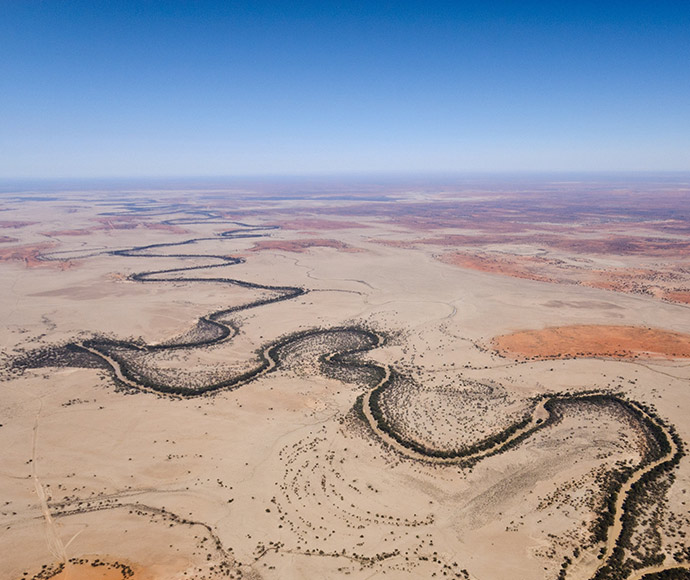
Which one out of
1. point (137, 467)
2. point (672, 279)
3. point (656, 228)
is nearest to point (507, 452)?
point (137, 467)

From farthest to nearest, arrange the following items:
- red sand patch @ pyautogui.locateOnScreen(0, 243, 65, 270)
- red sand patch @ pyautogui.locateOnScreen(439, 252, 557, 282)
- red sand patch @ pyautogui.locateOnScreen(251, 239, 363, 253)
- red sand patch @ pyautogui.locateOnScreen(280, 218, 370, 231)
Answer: red sand patch @ pyautogui.locateOnScreen(280, 218, 370, 231) < red sand patch @ pyautogui.locateOnScreen(251, 239, 363, 253) < red sand patch @ pyautogui.locateOnScreen(0, 243, 65, 270) < red sand patch @ pyautogui.locateOnScreen(439, 252, 557, 282)

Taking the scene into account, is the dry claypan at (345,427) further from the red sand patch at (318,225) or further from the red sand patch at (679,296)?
the red sand patch at (318,225)

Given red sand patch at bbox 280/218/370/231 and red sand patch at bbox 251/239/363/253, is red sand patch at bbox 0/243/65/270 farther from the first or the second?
red sand patch at bbox 280/218/370/231

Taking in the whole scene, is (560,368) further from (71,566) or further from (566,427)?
(71,566)

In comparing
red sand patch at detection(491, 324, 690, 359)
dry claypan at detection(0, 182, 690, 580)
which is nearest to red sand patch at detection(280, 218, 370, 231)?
dry claypan at detection(0, 182, 690, 580)

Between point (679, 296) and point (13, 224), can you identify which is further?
point (13, 224)

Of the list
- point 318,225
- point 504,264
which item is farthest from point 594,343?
point 318,225

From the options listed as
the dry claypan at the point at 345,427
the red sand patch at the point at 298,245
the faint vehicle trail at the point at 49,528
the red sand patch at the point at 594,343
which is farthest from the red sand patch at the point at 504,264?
the faint vehicle trail at the point at 49,528

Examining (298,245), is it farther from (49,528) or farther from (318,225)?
(49,528)
